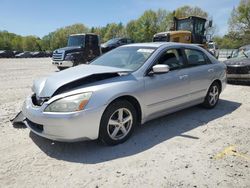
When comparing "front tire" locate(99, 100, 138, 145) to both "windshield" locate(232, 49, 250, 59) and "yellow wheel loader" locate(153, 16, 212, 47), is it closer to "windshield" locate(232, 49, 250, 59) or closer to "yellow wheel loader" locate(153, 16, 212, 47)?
"windshield" locate(232, 49, 250, 59)

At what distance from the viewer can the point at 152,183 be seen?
2.88m

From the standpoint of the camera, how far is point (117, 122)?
151 inches

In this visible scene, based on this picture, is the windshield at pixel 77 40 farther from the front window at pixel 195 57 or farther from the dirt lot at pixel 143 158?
the dirt lot at pixel 143 158

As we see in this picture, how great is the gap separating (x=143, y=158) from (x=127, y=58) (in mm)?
2000

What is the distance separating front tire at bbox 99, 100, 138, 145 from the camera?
3.64 meters

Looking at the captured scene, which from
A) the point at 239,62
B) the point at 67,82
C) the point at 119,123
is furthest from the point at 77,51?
the point at 119,123

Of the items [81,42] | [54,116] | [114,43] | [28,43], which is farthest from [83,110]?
[28,43]

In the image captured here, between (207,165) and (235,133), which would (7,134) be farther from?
(235,133)

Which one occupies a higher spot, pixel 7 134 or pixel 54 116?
pixel 54 116

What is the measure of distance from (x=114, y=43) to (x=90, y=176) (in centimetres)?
2003

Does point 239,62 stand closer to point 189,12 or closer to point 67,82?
point 67,82

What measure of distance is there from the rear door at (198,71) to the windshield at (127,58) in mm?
1050

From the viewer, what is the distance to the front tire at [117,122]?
3637mm

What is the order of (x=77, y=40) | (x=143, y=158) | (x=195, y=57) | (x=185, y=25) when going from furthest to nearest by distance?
(x=185, y=25) < (x=77, y=40) < (x=195, y=57) < (x=143, y=158)
